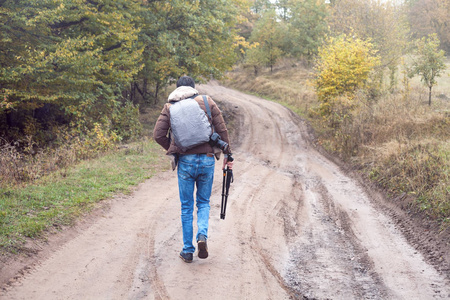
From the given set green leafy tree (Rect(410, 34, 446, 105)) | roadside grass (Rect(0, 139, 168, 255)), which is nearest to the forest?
green leafy tree (Rect(410, 34, 446, 105))

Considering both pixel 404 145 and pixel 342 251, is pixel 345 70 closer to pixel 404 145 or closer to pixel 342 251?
pixel 404 145

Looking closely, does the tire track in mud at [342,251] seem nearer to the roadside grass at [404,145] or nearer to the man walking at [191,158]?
the roadside grass at [404,145]

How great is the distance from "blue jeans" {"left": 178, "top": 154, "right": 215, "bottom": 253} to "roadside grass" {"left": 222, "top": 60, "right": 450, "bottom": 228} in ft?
13.9

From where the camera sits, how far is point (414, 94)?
1568 centimetres

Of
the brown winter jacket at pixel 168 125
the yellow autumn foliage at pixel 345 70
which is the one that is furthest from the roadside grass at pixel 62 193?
the yellow autumn foliage at pixel 345 70

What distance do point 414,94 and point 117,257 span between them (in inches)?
578

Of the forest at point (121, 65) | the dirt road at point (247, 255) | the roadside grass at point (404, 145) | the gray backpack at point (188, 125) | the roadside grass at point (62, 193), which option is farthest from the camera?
the forest at point (121, 65)

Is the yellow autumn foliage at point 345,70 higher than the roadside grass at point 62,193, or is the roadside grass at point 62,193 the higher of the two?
the yellow autumn foliage at point 345,70

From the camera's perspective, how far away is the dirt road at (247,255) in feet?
13.6

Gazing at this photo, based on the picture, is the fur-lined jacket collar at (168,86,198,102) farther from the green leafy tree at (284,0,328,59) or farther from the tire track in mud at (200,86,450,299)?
the green leafy tree at (284,0,328,59)

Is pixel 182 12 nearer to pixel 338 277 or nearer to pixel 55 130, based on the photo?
pixel 55 130

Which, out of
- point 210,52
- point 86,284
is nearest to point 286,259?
point 86,284

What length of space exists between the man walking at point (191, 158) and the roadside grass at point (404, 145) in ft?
14.0

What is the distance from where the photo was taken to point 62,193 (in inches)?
275
